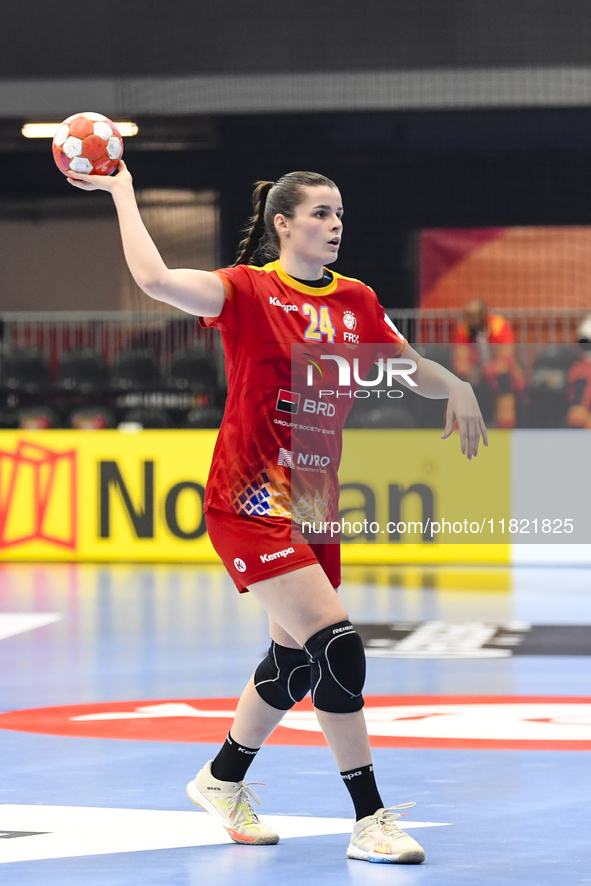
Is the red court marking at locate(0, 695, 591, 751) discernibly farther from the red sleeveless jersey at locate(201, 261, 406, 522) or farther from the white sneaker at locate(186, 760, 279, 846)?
the red sleeveless jersey at locate(201, 261, 406, 522)

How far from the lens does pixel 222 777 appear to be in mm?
3863

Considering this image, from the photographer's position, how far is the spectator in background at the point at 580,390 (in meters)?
12.3

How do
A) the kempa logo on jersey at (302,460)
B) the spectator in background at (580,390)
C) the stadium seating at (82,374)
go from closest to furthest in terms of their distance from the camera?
the kempa logo on jersey at (302,460) < the spectator in background at (580,390) < the stadium seating at (82,374)

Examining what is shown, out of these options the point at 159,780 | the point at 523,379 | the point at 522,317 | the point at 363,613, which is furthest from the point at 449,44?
the point at 159,780

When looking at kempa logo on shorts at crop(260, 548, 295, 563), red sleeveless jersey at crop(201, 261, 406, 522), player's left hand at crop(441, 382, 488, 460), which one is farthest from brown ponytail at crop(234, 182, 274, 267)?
kempa logo on shorts at crop(260, 548, 295, 563)

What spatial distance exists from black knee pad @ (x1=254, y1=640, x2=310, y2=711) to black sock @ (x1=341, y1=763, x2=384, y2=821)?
33cm

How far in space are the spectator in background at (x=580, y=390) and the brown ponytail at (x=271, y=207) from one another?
852 cm

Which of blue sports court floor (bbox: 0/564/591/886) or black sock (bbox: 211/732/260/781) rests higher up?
black sock (bbox: 211/732/260/781)

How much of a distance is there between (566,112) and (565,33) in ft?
5.00

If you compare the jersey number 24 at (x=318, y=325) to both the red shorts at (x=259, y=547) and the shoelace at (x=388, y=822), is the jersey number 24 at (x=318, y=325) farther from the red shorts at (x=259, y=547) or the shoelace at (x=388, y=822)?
the shoelace at (x=388, y=822)

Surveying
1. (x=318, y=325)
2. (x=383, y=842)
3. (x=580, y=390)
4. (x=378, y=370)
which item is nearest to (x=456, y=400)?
(x=378, y=370)

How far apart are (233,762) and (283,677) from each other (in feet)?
1.05

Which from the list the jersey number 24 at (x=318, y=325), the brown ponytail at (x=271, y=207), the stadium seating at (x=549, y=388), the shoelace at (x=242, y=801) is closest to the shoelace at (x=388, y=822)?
the shoelace at (x=242, y=801)

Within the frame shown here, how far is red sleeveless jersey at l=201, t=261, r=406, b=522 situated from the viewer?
3629mm
